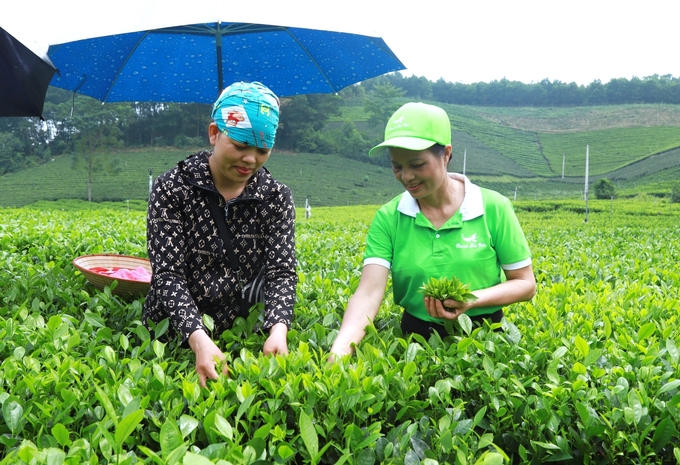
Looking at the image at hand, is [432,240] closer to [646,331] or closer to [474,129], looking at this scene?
[646,331]

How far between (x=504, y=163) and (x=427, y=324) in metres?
64.1

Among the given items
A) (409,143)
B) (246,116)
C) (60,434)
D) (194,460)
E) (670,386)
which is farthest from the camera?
(246,116)

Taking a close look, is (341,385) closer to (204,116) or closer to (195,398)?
(195,398)

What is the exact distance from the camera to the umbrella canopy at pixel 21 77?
122 inches

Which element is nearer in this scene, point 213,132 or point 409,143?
point 409,143

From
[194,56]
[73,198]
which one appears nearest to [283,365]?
[194,56]

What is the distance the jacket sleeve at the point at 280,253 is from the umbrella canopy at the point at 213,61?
57.6 inches

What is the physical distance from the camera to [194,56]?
3.77 meters

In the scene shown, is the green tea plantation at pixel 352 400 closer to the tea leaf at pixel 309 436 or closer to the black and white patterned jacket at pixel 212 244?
the tea leaf at pixel 309 436

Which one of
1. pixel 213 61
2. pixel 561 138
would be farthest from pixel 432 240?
pixel 561 138

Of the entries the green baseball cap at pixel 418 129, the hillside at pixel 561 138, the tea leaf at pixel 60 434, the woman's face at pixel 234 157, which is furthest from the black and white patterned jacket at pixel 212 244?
the hillside at pixel 561 138

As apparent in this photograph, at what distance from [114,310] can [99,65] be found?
1.72 m

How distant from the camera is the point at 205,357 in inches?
75.1

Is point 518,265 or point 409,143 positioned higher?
point 409,143
